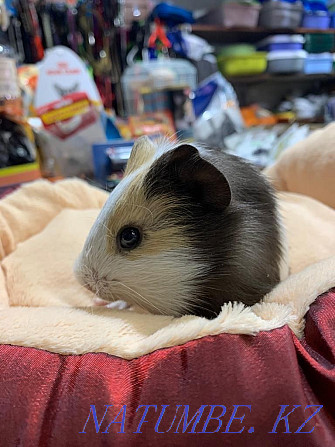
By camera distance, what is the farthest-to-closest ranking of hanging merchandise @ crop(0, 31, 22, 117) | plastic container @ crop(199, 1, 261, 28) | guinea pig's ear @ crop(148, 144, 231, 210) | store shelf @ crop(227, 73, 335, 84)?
store shelf @ crop(227, 73, 335, 84) < plastic container @ crop(199, 1, 261, 28) < hanging merchandise @ crop(0, 31, 22, 117) < guinea pig's ear @ crop(148, 144, 231, 210)

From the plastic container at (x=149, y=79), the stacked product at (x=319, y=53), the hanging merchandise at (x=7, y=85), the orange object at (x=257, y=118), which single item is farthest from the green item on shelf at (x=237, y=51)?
the hanging merchandise at (x=7, y=85)

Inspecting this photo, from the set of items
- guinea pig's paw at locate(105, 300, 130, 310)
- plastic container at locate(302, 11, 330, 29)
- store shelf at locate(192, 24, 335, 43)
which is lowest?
guinea pig's paw at locate(105, 300, 130, 310)

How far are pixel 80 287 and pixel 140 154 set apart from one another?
307 mm

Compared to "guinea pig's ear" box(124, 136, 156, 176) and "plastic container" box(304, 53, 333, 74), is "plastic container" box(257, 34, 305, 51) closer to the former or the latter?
"plastic container" box(304, 53, 333, 74)

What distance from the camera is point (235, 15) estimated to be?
2.73 metres

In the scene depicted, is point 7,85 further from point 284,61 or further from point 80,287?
point 284,61

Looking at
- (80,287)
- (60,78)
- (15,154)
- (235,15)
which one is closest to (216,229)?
(80,287)

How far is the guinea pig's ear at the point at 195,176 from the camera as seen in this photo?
524 millimetres

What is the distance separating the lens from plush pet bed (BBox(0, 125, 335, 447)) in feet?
1.39

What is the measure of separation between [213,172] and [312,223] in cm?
47

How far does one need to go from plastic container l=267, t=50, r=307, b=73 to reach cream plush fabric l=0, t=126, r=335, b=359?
6.48 ft

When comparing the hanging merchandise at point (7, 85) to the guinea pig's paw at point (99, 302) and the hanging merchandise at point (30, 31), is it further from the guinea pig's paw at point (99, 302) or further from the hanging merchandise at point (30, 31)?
the guinea pig's paw at point (99, 302)

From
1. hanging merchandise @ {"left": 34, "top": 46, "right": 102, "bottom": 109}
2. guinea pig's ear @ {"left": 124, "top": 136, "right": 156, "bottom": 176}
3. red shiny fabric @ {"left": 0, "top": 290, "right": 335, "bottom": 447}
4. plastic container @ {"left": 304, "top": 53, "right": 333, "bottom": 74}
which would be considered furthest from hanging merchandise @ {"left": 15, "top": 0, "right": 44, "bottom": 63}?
plastic container @ {"left": 304, "top": 53, "right": 333, "bottom": 74}

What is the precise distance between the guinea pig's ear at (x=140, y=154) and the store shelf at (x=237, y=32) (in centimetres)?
235
